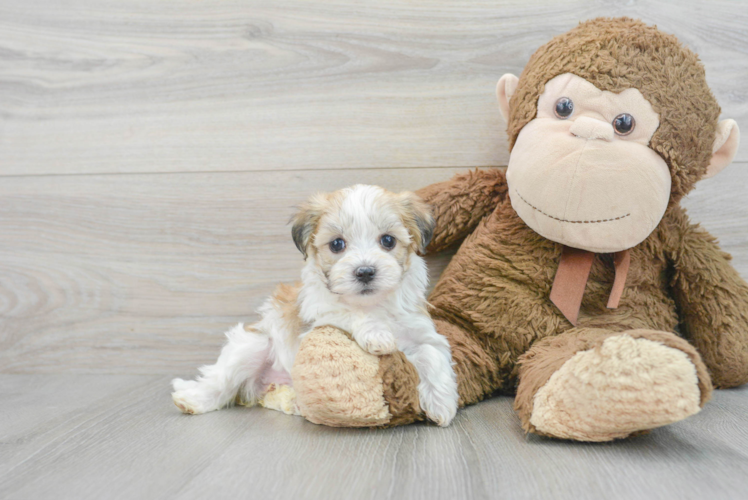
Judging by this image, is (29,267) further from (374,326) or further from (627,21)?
(627,21)

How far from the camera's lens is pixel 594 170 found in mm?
1268

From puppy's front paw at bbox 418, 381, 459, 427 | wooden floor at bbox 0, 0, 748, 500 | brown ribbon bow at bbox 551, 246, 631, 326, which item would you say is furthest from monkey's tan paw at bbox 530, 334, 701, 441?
wooden floor at bbox 0, 0, 748, 500

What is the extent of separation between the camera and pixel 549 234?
1386mm

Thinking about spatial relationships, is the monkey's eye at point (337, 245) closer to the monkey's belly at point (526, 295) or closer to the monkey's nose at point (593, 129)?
the monkey's belly at point (526, 295)

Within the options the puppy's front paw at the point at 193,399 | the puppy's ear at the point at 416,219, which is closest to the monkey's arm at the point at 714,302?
the puppy's ear at the point at 416,219

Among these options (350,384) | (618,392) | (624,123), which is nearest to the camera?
(618,392)

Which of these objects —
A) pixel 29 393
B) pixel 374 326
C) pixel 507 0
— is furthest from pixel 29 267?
pixel 507 0

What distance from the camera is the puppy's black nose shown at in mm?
1249

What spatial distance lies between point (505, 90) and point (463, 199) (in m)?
0.33

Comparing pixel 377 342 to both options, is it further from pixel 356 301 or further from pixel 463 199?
pixel 463 199

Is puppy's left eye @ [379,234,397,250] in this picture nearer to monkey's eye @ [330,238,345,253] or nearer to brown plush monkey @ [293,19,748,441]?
monkey's eye @ [330,238,345,253]

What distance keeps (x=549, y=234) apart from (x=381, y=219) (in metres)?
0.44

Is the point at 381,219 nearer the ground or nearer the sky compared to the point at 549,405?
nearer the sky

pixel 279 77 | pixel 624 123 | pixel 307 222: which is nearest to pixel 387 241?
pixel 307 222
